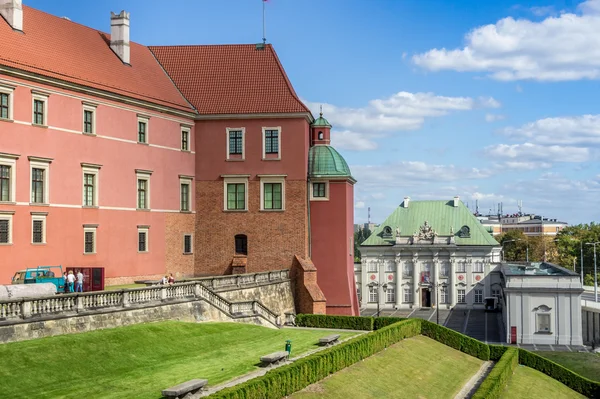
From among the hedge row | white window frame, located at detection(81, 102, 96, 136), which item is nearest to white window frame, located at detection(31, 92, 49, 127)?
white window frame, located at detection(81, 102, 96, 136)

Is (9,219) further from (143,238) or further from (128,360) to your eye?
(128,360)

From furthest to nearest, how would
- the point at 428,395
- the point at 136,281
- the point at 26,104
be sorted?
1. the point at 136,281
2. the point at 26,104
3. the point at 428,395

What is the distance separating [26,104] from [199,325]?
1547 centimetres

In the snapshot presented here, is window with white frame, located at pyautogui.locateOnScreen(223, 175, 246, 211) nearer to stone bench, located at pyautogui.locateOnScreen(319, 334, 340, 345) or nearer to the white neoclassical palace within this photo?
stone bench, located at pyautogui.locateOnScreen(319, 334, 340, 345)

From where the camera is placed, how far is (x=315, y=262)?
6109cm

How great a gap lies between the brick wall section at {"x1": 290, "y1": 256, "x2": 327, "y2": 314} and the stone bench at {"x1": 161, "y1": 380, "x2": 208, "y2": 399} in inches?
1186

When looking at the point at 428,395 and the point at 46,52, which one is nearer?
the point at 428,395

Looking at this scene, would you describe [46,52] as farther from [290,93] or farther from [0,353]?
[0,353]

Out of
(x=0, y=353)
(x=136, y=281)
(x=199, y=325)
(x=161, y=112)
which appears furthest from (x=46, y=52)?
(x=0, y=353)

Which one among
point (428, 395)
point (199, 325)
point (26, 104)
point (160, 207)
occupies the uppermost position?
point (26, 104)

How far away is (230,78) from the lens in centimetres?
6175

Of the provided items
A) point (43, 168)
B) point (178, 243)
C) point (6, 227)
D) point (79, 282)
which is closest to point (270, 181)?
point (178, 243)

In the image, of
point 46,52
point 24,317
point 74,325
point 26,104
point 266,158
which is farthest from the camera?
point 266,158

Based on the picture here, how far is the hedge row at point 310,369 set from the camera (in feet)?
94.2
